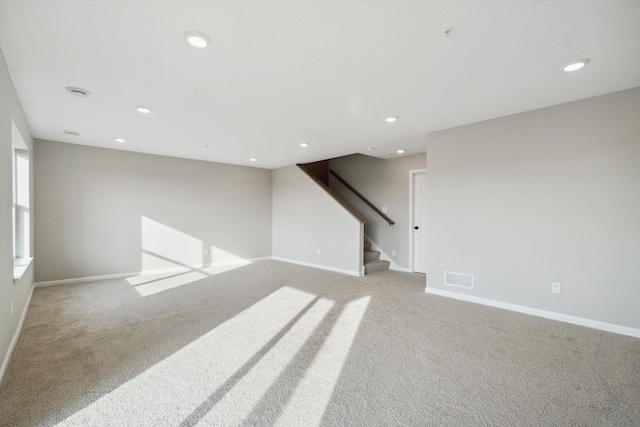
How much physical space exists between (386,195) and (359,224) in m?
1.18

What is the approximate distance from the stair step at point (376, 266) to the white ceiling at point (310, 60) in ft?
9.72

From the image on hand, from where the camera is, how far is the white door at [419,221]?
5.76m

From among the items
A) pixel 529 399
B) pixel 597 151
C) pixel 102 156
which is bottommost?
pixel 529 399

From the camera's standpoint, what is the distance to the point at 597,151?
9.79 ft

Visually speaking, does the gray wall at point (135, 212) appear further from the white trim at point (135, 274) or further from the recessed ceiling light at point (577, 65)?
the recessed ceiling light at point (577, 65)

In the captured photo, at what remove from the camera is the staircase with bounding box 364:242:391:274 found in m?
5.84

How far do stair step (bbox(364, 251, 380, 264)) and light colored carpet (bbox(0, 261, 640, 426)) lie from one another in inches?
94.2

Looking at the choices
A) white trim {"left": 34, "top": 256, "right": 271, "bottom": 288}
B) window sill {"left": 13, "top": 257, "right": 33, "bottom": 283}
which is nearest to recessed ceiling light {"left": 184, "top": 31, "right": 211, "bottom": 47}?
window sill {"left": 13, "top": 257, "right": 33, "bottom": 283}

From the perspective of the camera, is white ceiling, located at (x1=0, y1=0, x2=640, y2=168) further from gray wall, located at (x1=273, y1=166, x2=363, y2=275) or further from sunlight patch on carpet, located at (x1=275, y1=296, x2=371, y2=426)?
gray wall, located at (x1=273, y1=166, x2=363, y2=275)

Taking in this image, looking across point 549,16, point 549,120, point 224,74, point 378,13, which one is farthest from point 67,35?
point 549,120

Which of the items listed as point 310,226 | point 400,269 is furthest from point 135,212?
point 400,269

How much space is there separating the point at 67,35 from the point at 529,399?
383 centimetres

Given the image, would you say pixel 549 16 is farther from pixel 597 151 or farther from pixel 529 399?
pixel 529 399

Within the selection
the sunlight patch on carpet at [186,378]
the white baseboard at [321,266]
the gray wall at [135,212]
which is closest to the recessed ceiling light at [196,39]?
the sunlight patch on carpet at [186,378]
